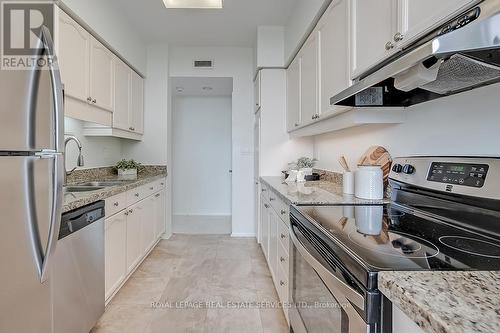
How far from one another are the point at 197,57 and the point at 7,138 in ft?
11.3

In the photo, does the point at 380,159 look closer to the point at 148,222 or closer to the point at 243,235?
the point at 148,222

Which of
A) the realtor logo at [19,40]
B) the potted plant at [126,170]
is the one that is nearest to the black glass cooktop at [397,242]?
the realtor logo at [19,40]

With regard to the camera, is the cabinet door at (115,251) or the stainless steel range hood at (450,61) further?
the cabinet door at (115,251)

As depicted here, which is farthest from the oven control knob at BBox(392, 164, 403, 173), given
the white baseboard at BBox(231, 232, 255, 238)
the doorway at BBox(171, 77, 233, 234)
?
the doorway at BBox(171, 77, 233, 234)

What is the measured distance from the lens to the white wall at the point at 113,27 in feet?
7.64

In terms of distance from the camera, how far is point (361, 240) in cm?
94

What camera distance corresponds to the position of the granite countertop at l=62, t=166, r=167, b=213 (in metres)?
1.68

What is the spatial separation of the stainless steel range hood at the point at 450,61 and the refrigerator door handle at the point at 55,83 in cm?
142

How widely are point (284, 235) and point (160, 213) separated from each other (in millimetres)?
2359

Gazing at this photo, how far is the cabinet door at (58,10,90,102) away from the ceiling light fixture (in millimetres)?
868

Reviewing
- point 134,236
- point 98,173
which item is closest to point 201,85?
point 98,173

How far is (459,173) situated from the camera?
1.16 meters

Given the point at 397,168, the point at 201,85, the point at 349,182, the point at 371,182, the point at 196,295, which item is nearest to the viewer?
the point at 397,168

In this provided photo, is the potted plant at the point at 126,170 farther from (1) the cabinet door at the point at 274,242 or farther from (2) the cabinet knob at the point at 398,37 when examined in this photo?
(2) the cabinet knob at the point at 398,37
